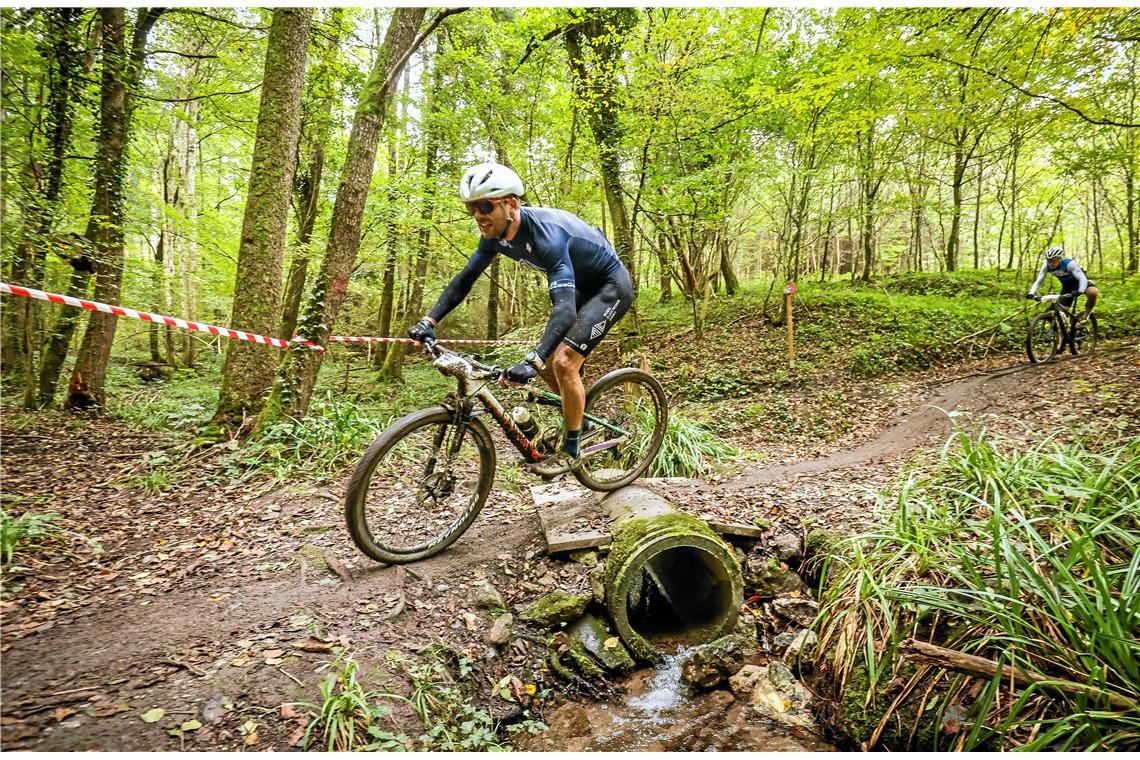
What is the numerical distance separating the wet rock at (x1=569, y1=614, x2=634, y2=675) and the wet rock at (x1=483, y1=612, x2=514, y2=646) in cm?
48

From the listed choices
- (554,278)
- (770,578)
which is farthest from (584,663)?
(554,278)

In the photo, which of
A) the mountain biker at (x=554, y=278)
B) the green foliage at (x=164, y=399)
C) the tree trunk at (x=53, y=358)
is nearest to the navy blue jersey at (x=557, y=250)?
Result: the mountain biker at (x=554, y=278)

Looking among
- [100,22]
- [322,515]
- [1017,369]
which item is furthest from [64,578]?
[1017,369]

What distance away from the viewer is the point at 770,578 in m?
3.94

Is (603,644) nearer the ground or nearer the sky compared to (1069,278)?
nearer the ground

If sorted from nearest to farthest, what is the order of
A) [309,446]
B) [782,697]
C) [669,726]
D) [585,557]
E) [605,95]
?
[669,726] → [782,697] → [585,557] → [309,446] → [605,95]

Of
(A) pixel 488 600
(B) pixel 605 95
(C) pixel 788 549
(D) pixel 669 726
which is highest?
Answer: (B) pixel 605 95

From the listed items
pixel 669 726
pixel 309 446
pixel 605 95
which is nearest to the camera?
pixel 669 726

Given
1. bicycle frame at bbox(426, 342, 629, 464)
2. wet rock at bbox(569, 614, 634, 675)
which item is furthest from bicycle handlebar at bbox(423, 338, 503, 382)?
wet rock at bbox(569, 614, 634, 675)

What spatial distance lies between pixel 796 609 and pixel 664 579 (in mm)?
1177

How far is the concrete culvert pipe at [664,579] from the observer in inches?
133

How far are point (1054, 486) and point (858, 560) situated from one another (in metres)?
1.23

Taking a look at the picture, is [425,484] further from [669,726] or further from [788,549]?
[788,549]

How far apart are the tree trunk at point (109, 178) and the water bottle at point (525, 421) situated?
22.8 feet
